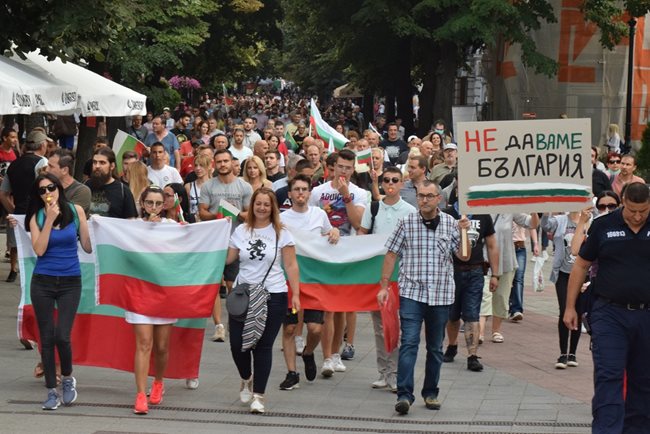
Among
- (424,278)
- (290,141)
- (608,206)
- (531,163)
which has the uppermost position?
(531,163)

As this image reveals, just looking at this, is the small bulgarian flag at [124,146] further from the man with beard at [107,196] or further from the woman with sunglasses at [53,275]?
the woman with sunglasses at [53,275]

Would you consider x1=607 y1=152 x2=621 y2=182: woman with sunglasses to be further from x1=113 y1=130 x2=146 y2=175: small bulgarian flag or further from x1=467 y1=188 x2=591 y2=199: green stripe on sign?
x1=467 y1=188 x2=591 y2=199: green stripe on sign

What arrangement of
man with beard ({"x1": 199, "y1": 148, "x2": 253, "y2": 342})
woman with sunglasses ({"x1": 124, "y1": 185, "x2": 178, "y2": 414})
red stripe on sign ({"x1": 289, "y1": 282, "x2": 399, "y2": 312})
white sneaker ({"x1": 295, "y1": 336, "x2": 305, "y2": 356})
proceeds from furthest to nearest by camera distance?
1. man with beard ({"x1": 199, "y1": 148, "x2": 253, "y2": 342})
2. white sneaker ({"x1": 295, "y1": 336, "x2": 305, "y2": 356})
3. red stripe on sign ({"x1": 289, "y1": 282, "x2": 399, "y2": 312})
4. woman with sunglasses ({"x1": 124, "y1": 185, "x2": 178, "y2": 414})

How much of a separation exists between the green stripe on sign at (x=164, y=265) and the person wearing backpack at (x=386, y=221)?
1.56 metres

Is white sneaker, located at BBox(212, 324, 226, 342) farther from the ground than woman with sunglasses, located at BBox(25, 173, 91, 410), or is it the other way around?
woman with sunglasses, located at BBox(25, 173, 91, 410)

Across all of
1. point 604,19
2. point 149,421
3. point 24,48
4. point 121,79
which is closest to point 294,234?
point 149,421

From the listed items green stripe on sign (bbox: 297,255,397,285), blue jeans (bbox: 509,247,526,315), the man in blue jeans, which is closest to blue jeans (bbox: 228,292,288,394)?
the man in blue jeans

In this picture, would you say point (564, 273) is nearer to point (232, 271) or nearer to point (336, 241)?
point (336, 241)

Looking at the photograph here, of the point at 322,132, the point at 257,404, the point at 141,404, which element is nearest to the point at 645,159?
the point at 322,132

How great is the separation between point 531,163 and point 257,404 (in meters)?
2.90

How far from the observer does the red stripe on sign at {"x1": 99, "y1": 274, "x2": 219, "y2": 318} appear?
1016cm

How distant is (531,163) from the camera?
10812mm

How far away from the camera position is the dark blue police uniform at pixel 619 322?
8.41 m

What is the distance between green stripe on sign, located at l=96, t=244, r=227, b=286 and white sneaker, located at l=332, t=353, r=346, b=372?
1711 mm
